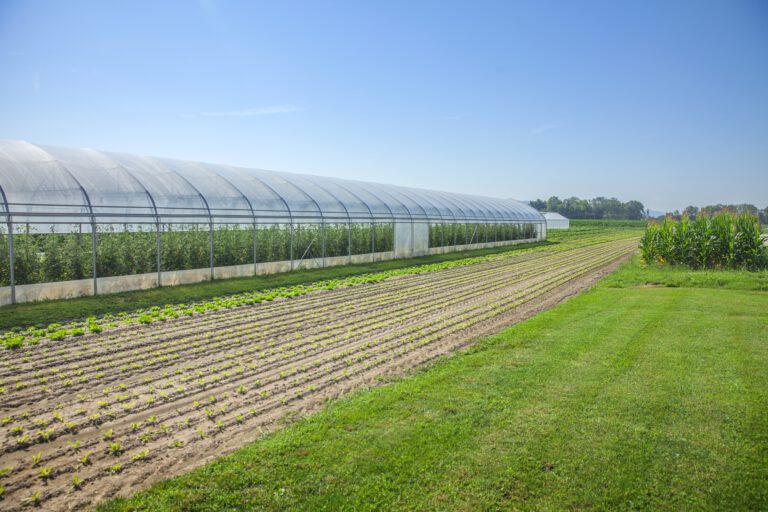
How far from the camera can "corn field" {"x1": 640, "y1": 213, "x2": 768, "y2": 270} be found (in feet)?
63.3

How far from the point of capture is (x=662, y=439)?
4.89 metres

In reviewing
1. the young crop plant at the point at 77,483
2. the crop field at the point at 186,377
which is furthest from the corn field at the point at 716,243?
the young crop plant at the point at 77,483

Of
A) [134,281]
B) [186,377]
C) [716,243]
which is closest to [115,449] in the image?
[186,377]

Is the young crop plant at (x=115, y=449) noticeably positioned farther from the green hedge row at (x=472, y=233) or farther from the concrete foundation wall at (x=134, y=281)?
the green hedge row at (x=472, y=233)

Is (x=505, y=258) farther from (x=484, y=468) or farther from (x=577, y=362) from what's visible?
(x=484, y=468)

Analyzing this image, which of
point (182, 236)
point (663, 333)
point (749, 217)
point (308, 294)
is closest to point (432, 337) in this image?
point (663, 333)

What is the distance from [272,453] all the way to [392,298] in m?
9.35

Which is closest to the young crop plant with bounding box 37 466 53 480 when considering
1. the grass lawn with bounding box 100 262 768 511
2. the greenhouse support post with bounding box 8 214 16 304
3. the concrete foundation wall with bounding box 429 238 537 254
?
the grass lawn with bounding box 100 262 768 511

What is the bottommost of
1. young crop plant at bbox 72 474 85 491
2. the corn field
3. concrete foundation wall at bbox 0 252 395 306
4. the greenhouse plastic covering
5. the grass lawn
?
young crop plant at bbox 72 474 85 491

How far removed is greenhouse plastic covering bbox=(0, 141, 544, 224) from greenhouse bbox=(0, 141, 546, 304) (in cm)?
4

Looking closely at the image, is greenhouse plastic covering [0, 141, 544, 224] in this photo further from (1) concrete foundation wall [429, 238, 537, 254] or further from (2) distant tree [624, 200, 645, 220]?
(2) distant tree [624, 200, 645, 220]

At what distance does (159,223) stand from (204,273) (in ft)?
7.49

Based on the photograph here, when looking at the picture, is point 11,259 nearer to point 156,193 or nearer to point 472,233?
point 156,193

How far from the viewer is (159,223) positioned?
15672 mm
